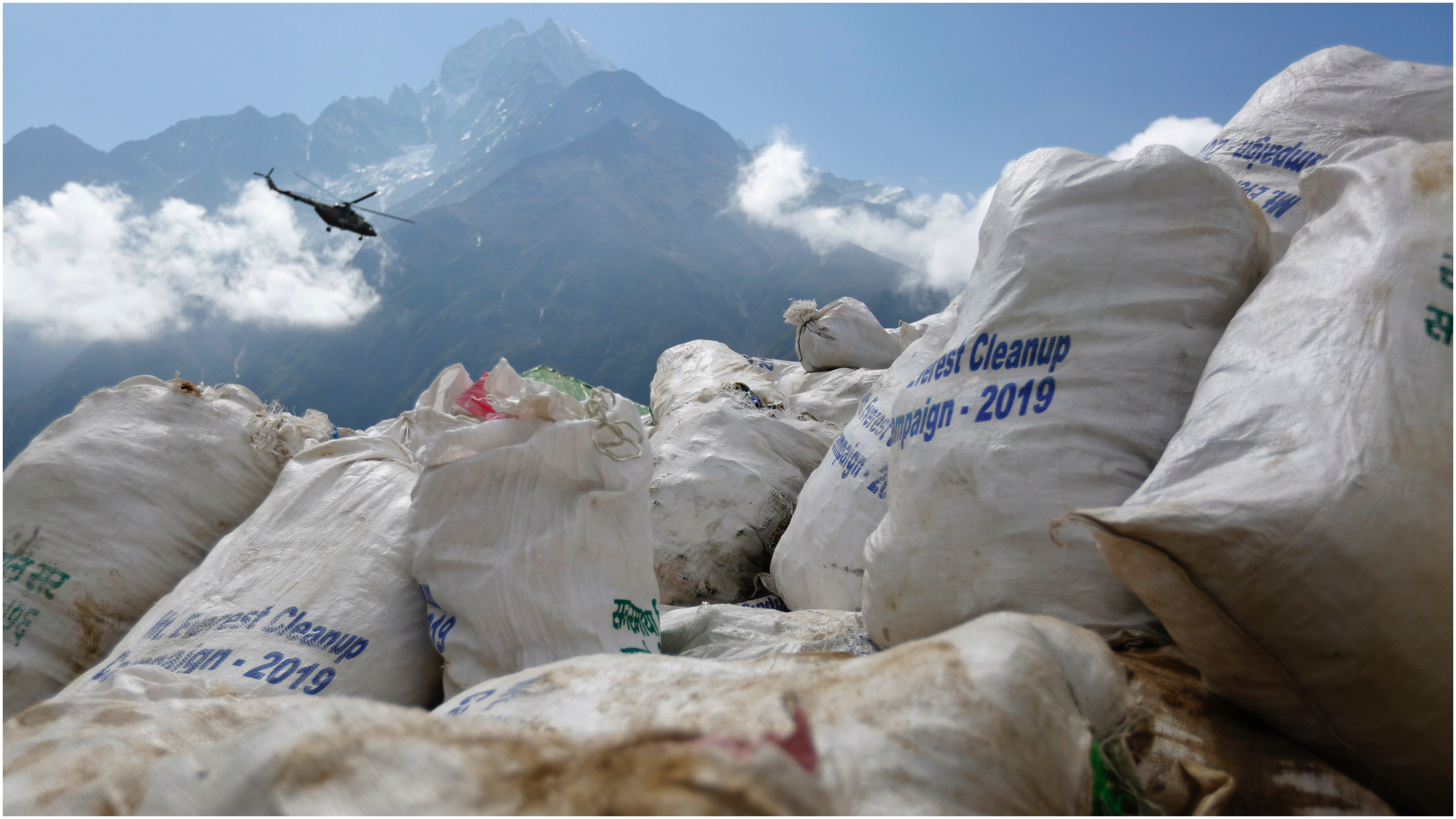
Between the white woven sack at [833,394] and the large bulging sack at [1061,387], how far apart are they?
1.24 m

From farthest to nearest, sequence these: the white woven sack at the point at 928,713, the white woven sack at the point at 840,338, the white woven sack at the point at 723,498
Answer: the white woven sack at the point at 840,338, the white woven sack at the point at 723,498, the white woven sack at the point at 928,713

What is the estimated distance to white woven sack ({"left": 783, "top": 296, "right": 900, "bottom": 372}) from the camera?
2939 millimetres

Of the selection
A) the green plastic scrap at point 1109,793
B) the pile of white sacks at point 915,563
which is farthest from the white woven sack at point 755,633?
the green plastic scrap at point 1109,793

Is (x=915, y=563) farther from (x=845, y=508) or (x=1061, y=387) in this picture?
(x=845, y=508)

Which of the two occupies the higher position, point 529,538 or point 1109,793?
point 529,538

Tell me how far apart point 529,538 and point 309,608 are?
391 mm

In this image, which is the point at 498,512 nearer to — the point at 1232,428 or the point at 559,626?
the point at 559,626

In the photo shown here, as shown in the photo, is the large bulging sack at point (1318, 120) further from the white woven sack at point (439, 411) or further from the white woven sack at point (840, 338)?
the white woven sack at point (840, 338)

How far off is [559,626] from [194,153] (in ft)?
322

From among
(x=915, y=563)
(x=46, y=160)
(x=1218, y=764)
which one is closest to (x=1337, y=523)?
(x=1218, y=764)

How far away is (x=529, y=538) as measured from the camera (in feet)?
3.61

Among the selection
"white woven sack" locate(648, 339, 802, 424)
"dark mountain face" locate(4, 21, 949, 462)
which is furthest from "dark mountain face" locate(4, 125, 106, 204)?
"white woven sack" locate(648, 339, 802, 424)

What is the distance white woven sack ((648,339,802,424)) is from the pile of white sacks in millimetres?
662

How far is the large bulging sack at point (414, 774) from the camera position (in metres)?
0.35
